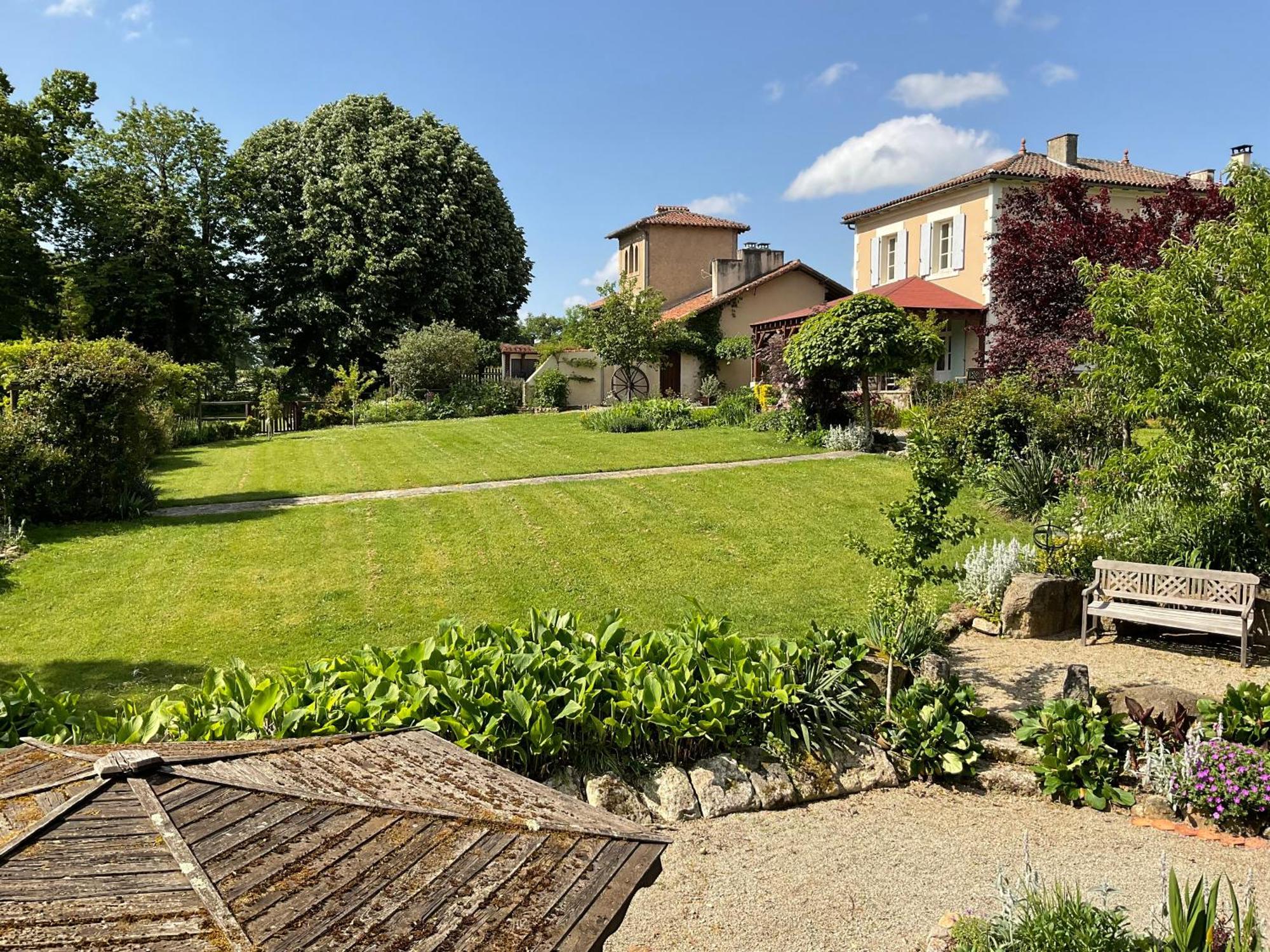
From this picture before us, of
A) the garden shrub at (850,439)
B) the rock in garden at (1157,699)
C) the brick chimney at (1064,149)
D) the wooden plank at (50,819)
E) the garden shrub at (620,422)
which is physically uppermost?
the brick chimney at (1064,149)

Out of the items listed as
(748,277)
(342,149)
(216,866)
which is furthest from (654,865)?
(342,149)

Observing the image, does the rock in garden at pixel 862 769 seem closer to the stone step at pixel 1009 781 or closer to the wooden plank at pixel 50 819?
the stone step at pixel 1009 781

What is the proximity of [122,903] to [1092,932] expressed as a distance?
3.14 m

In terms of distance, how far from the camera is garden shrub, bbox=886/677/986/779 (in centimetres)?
542

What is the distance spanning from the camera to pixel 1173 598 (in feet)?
25.0

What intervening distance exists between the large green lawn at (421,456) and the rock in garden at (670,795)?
31.4ft

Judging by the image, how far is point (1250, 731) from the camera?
5.17 meters

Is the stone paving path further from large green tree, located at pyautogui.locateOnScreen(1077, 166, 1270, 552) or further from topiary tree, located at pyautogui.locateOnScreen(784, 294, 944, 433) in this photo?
large green tree, located at pyautogui.locateOnScreen(1077, 166, 1270, 552)

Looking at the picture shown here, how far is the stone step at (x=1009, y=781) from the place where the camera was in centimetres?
529

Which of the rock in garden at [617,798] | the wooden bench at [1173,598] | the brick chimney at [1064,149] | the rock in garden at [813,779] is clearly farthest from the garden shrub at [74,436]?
the brick chimney at [1064,149]

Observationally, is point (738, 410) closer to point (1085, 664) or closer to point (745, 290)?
point (745, 290)

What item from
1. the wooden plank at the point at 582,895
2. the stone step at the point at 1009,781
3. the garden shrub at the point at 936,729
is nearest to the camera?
the wooden plank at the point at 582,895

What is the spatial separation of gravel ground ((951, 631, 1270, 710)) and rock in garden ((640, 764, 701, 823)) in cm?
267

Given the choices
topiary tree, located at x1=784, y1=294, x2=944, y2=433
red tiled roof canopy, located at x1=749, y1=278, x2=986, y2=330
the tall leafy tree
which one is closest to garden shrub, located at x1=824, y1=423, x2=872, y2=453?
topiary tree, located at x1=784, y1=294, x2=944, y2=433
